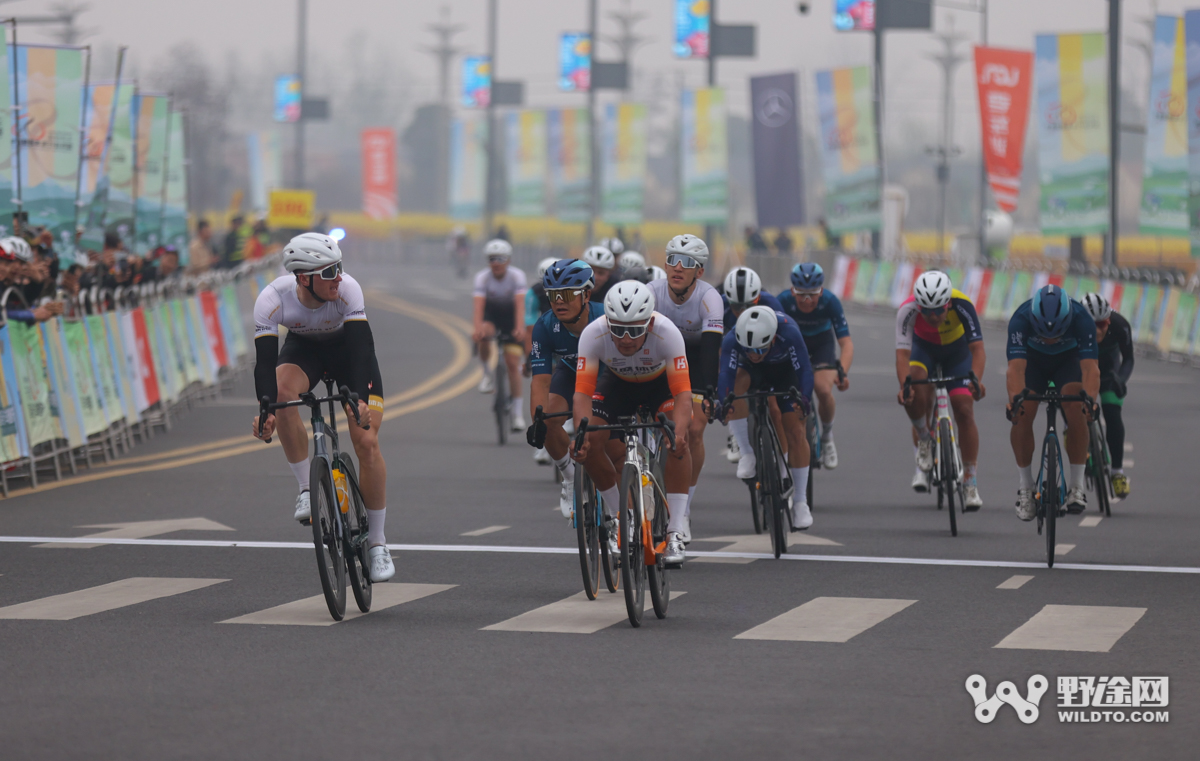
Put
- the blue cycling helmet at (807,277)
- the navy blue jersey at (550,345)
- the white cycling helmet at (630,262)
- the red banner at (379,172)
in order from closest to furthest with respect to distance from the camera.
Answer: the navy blue jersey at (550,345) → the blue cycling helmet at (807,277) → the white cycling helmet at (630,262) → the red banner at (379,172)

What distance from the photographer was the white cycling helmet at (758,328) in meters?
12.0

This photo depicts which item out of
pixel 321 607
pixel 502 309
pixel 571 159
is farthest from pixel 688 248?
pixel 571 159

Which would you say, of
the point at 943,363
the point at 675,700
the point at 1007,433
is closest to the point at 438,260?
the point at 1007,433

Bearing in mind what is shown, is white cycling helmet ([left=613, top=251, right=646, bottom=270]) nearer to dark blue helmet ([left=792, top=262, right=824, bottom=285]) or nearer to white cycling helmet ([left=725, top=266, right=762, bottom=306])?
dark blue helmet ([left=792, top=262, right=824, bottom=285])

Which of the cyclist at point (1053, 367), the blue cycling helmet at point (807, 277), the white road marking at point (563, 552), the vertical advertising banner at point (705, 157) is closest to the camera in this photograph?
the white road marking at point (563, 552)

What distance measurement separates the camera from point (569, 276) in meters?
10.2

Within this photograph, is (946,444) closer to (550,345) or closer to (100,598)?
(550,345)

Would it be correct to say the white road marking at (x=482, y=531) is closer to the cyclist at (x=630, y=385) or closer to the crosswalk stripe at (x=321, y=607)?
the crosswalk stripe at (x=321, y=607)

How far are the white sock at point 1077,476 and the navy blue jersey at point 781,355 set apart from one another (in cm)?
177

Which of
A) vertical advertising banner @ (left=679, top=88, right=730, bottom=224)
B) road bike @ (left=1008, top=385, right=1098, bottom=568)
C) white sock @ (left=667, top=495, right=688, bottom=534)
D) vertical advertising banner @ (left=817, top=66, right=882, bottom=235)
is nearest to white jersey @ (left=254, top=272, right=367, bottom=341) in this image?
white sock @ (left=667, top=495, right=688, bottom=534)

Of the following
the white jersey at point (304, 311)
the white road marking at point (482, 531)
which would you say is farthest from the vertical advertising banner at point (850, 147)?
the white jersey at point (304, 311)

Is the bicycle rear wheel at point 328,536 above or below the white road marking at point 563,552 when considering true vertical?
above

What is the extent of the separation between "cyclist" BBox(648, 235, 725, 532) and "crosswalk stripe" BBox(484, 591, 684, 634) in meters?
1.70

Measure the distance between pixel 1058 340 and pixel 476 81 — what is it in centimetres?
9647
